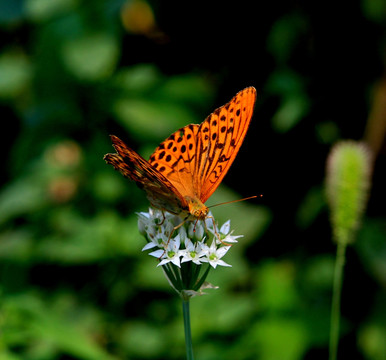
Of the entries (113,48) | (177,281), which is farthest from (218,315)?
(113,48)

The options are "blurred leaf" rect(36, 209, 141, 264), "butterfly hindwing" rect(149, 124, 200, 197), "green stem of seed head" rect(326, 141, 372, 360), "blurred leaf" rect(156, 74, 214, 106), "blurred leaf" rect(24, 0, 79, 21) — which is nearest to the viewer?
"green stem of seed head" rect(326, 141, 372, 360)

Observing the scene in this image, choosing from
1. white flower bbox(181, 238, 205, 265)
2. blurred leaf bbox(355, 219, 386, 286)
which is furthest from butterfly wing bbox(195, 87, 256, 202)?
blurred leaf bbox(355, 219, 386, 286)

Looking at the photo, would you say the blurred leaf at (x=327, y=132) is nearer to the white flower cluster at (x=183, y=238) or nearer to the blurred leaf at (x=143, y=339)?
the blurred leaf at (x=143, y=339)

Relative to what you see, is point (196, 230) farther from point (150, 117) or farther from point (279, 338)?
point (150, 117)

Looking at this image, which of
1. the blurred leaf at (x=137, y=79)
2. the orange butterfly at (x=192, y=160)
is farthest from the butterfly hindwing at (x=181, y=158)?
the blurred leaf at (x=137, y=79)

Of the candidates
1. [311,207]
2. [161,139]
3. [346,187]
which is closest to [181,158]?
[346,187]

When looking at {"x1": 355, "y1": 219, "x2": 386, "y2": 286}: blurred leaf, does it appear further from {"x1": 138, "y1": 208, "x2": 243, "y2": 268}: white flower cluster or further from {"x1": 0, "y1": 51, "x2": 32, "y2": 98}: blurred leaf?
{"x1": 0, "y1": 51, "x2": 32, "y2": 98}: blurred leaf
